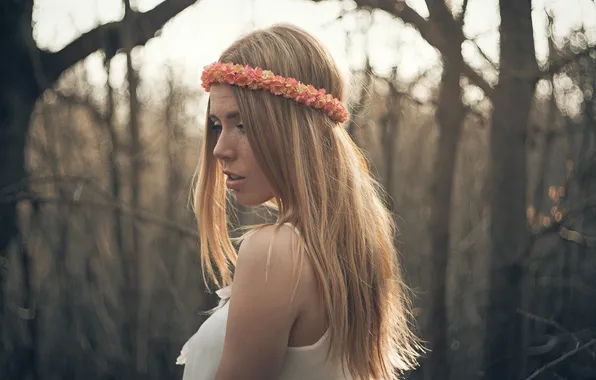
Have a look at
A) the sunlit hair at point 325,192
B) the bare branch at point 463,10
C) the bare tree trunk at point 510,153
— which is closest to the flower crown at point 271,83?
the sunlit hair at point 325,192

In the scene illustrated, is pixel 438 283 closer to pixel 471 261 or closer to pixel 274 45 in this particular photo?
pixel 471 261

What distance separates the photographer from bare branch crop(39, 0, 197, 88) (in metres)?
3.03

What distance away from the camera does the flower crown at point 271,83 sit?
1243 millimetres

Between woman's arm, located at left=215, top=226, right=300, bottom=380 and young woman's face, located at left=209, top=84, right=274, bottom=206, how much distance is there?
19 centimetres

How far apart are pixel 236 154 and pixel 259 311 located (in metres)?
0.37

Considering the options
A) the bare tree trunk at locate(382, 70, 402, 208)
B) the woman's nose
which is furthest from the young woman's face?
the bare tree trunk at locate(382, 70, 402, 208)

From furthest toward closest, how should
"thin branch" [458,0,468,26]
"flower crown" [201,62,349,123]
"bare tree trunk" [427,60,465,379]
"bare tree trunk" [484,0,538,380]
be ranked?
"bare tree trunk" [427,60,465,379] < "thin branch" [458,0,468,26] < "bare tree trunk" [484,0,538,380] < "flower crown" [201,62,349,123]

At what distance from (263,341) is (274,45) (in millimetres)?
666

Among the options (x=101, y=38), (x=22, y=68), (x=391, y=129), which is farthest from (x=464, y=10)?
(x=22, y=68)

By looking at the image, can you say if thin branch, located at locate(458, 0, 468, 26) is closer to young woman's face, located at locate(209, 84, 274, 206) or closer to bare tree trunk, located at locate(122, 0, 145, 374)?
bare tree trunk, located at locate(122, 0, 145, 374)

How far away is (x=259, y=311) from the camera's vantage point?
111cm

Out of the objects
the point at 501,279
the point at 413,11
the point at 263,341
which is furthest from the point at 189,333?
the point at 263,341

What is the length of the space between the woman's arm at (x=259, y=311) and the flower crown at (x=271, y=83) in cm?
33

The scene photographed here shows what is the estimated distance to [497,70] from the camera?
9.27 ft
